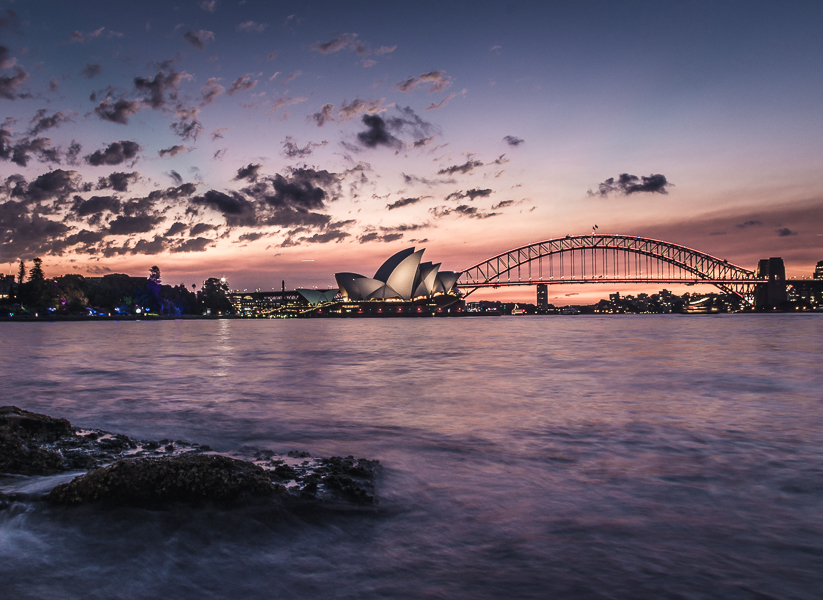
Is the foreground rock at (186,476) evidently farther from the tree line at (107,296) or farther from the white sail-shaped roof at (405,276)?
the tree line at (107,296)

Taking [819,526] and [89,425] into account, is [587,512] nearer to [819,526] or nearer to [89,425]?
[819,526]

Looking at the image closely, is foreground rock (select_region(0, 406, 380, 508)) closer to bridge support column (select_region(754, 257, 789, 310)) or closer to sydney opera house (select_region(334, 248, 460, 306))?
sydney opera house (select_region(334, 248, 460, 306))

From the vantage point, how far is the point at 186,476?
465cm

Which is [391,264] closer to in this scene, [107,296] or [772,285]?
[107,296]

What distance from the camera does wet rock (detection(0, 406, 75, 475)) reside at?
5.55 metres

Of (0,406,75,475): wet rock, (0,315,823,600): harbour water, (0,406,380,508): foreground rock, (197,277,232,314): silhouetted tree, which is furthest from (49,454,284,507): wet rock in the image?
(197,277,232,314): silhouetted tree

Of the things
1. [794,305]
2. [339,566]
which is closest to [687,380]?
[339,566]

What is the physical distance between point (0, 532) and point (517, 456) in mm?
5831

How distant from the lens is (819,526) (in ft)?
14.4

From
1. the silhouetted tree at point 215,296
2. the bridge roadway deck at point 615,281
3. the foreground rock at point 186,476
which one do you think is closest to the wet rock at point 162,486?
the foreground rock at point 186,476

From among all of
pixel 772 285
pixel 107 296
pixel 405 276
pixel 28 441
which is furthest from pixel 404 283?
pixel 28 441

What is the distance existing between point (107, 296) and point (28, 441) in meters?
149

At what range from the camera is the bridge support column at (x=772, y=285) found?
129238 mm

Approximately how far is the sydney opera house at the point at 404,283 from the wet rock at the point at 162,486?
351 ft
